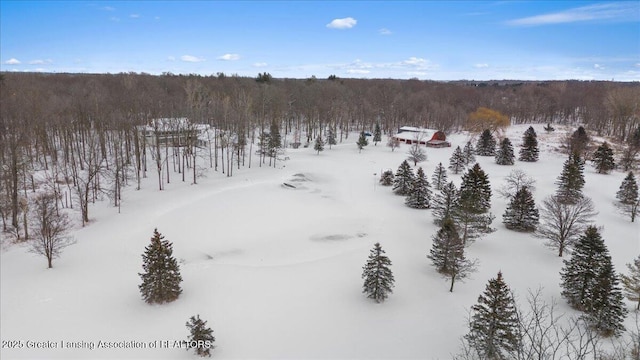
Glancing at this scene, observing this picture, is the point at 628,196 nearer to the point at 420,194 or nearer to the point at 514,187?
the point at 514,187

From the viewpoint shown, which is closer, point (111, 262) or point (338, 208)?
point (111, 262)

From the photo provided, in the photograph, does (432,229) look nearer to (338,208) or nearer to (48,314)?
(338,208)

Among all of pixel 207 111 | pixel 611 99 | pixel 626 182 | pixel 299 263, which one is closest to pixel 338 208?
pixel 299 263

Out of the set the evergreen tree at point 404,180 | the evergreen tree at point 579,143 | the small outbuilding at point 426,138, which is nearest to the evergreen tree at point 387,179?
the evergreen tree at point 404,180

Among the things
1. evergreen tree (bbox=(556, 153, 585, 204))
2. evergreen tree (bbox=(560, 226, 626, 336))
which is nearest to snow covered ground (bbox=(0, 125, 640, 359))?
evergreen tree (bbox=(560, 226, 626, 336))

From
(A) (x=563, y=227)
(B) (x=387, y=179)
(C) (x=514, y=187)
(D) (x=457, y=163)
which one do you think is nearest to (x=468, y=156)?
(D) (x=457, y=163)

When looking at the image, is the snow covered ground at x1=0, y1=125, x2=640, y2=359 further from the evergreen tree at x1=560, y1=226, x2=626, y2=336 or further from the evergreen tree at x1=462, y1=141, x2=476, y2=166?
the evergreen tree at x1=462, y1=141, x2=476, y2=166

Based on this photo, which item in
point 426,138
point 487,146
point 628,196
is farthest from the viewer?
point 426,138
